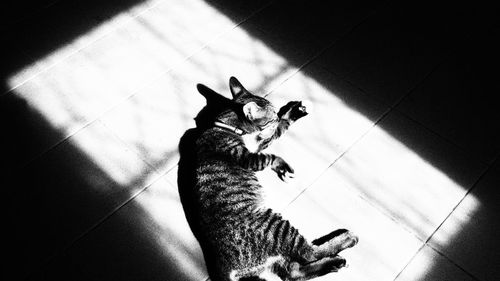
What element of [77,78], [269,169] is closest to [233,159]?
[269,169]

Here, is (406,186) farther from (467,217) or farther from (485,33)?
(485,33)

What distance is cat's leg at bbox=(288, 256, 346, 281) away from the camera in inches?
65.3

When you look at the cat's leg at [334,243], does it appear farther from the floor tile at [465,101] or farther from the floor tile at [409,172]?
the floor tile at [465,101]

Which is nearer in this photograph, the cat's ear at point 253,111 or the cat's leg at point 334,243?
the cat's leg at point 334,243

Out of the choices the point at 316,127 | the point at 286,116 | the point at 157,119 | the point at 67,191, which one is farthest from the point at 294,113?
the point at 67,191

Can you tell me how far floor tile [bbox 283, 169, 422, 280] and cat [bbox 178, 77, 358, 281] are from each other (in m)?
0.07

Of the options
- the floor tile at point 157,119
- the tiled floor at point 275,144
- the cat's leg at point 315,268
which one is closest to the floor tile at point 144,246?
the tiled floor at point 275,144

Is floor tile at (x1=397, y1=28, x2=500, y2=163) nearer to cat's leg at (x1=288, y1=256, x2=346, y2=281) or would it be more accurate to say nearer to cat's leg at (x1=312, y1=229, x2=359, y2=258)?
cat's leg at (x1=312, y1=229, x2=359, y2=258)

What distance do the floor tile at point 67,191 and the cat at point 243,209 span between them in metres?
0.38

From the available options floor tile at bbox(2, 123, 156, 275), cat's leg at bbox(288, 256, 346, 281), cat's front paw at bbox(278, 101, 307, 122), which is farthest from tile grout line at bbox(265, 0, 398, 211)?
floor tile at bbox(2, 123, 156, 275)

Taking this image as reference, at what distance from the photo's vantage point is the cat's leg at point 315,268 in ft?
5.44

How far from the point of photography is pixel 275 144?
2.20 m

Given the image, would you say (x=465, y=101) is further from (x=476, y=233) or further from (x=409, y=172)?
(x=476, y=233)

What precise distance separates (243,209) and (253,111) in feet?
1.86
